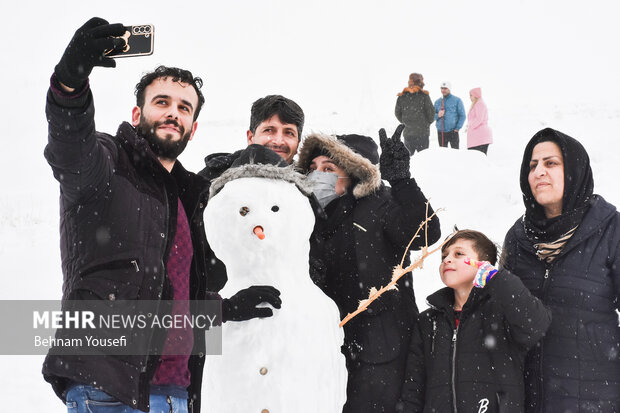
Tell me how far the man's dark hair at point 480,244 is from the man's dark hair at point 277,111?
116cm

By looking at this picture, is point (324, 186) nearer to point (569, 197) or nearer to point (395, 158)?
point (395, 158)

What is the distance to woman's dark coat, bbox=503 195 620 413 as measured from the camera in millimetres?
2760

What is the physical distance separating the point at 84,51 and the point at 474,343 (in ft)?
7.44

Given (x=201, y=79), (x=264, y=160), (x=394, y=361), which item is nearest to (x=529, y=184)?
(x=394, y=361)

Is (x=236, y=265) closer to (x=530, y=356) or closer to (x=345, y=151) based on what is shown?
(x=345, y=151)

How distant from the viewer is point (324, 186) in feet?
10.4

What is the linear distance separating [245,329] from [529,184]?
1827 mm

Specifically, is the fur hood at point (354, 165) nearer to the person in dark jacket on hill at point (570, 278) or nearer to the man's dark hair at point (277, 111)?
the man's dark hair at point (277, 111)

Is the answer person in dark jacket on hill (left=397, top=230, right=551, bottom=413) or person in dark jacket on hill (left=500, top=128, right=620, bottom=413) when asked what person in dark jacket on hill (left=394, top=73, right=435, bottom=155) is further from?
person in dark jacket on hill (left=397, top=230, right=551, bottom=413)

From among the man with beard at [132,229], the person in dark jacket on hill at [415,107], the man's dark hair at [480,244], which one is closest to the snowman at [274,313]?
the man with beard at [132,229]

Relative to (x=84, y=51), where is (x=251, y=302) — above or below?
below

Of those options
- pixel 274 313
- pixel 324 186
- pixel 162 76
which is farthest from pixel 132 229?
pixel 324 186

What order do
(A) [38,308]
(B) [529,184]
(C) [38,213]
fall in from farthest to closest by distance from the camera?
(C) [38,213]
(A) [38,308]
(B) [529,184]

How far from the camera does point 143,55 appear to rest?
214cm
